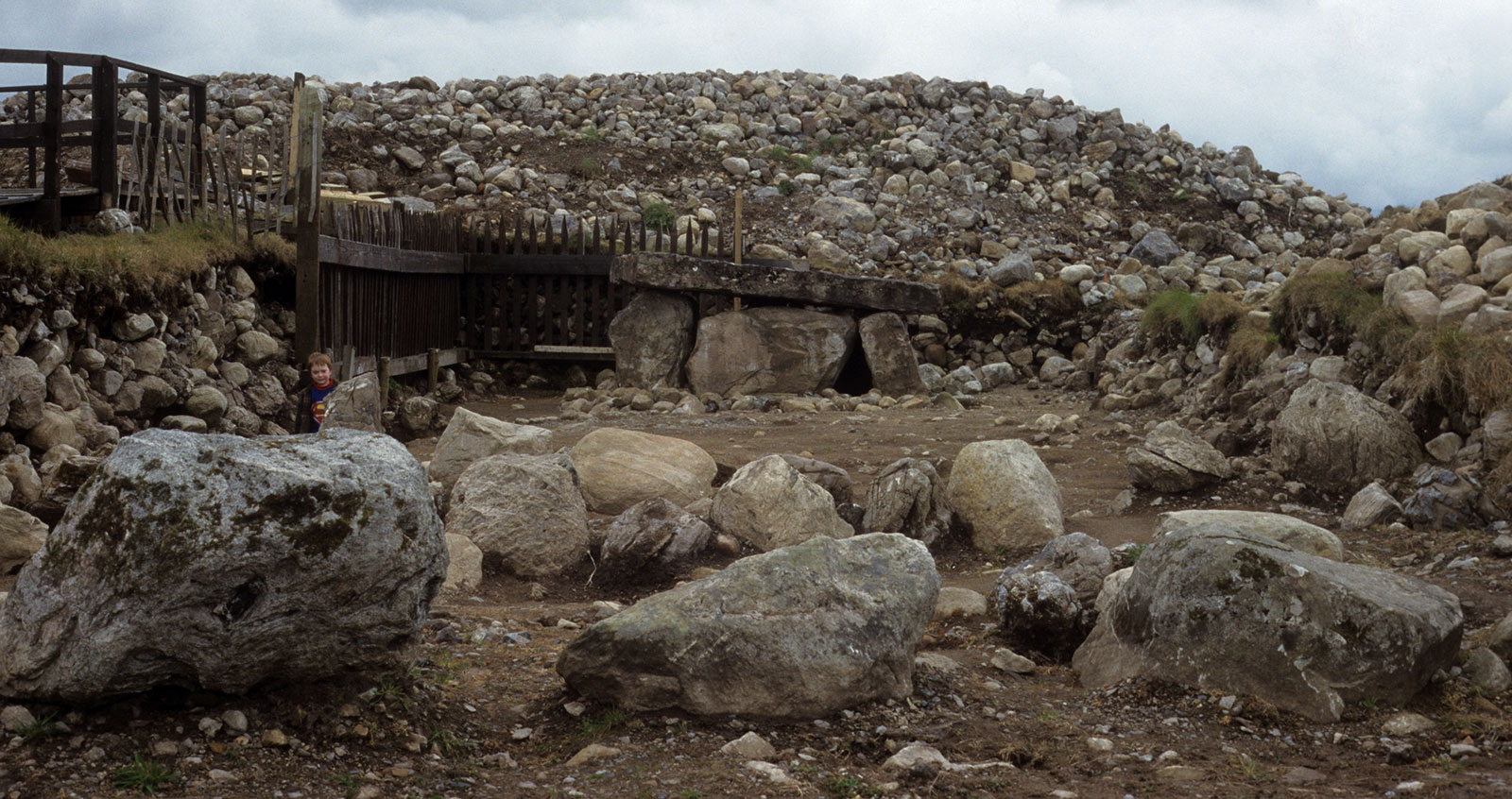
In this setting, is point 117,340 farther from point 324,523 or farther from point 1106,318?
point 1106,318

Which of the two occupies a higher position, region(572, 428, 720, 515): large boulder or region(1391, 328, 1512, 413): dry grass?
region(1391, 328, 1512, 413): dry grass

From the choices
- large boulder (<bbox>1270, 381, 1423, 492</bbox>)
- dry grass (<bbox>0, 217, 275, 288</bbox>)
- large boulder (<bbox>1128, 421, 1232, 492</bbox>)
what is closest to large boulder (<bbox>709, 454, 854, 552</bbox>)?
large boulder (<bbox>1128, 421, 1232, 492</bbox>)

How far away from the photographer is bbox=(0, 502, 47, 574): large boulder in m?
6.68

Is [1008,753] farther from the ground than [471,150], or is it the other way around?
[471,150]

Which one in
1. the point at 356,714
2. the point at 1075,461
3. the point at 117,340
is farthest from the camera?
the point at 1075,461

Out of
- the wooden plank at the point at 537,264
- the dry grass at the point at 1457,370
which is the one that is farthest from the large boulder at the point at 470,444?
the wooden plank at the point at 537,264

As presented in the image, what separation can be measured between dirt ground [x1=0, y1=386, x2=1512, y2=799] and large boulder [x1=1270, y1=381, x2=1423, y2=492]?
3923 mm

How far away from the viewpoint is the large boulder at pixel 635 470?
26.6ft

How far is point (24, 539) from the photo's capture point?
6.76 m

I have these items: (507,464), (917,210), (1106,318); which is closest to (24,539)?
(507,464)

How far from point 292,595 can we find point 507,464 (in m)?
3.29

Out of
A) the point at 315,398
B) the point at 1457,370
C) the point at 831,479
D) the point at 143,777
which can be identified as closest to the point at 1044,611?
the point at 831,479

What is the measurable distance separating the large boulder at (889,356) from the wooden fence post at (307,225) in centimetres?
602

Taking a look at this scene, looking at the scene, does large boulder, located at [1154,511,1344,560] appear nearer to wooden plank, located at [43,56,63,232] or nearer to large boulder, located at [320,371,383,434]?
large boulder, located at [320,371,383,434]
